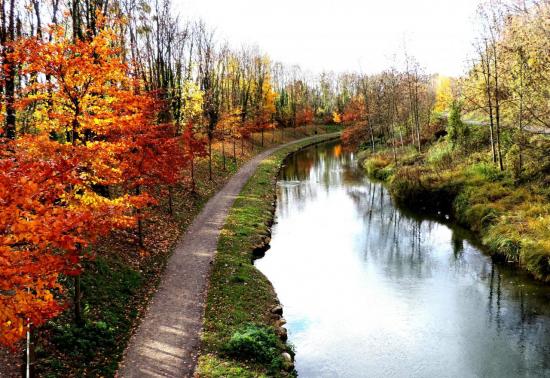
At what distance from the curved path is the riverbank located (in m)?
15.0

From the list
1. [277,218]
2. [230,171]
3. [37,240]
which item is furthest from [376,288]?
[230,171]

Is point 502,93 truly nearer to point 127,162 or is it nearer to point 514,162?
point 514,162

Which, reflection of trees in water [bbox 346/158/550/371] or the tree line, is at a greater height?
the tree line

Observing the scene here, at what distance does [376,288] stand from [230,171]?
27.4 metres

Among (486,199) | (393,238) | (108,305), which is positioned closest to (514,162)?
(486,199)

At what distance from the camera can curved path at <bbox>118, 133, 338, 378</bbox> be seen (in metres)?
12.3

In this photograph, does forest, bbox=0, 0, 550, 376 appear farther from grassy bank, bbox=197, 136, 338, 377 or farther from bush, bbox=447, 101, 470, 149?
grassy bank, bbox=197, 136, 338, 377

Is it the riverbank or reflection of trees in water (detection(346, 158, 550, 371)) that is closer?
reflection of trees in water (detection(346, 158, 550, 371))

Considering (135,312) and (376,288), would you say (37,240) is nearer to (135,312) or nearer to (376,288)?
(135,312)

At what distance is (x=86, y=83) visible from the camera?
1403 centimetres

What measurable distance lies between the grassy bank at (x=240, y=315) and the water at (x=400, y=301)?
3.59 ft

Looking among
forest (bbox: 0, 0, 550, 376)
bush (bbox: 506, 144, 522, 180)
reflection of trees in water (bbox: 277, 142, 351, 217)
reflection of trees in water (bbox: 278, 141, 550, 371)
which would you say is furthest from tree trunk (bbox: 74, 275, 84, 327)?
bush (bbox: 506, 144, 522, 180)

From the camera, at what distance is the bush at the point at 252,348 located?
13.2 metres

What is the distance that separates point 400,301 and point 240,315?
7240 mm
